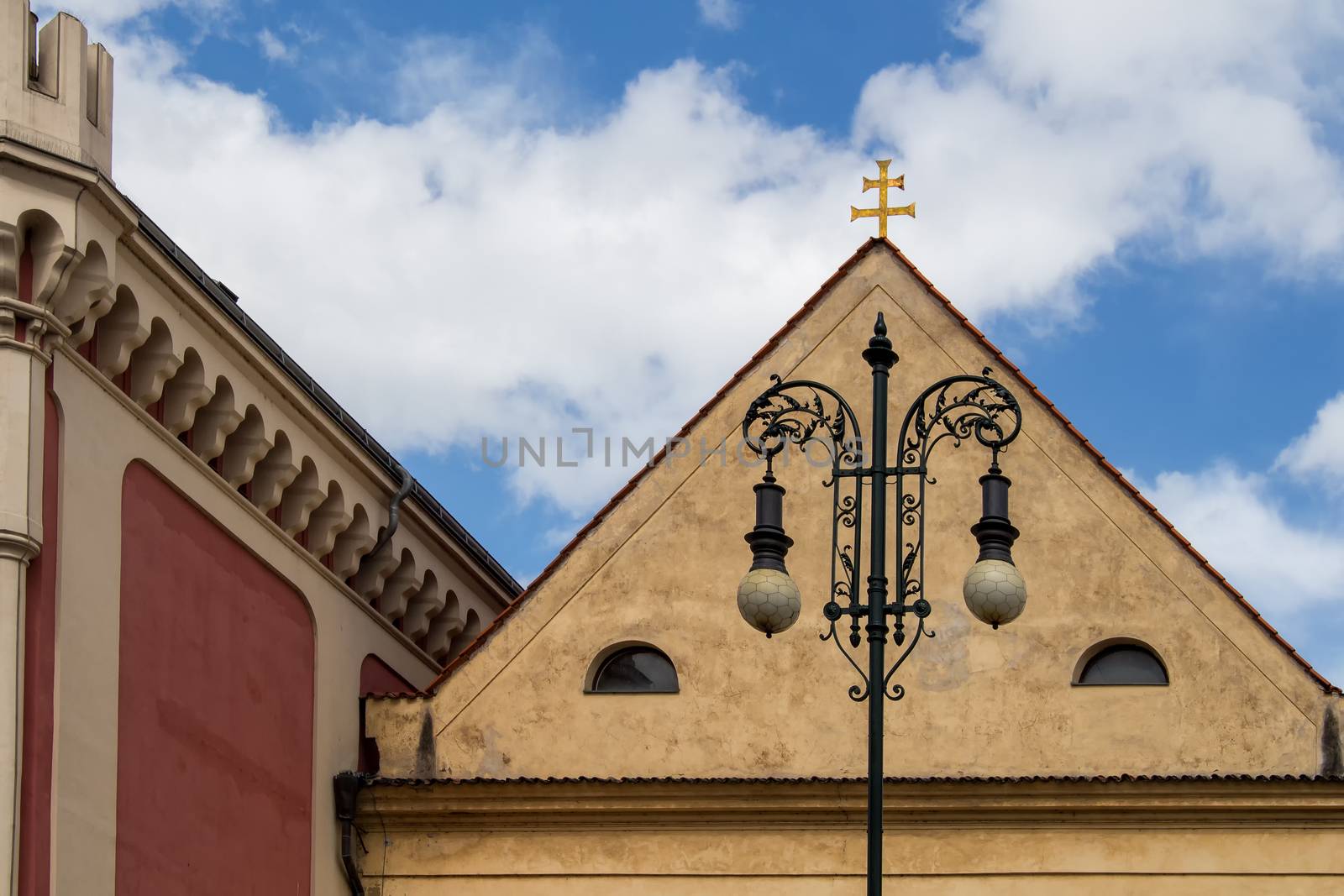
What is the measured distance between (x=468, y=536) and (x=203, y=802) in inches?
264

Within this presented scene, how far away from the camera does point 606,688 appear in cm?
2223

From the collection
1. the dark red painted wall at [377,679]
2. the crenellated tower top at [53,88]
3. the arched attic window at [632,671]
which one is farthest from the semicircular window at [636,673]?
the crenellated tower top at [53,88]

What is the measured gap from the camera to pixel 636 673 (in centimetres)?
2230

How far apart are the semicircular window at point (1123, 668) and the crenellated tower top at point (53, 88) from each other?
894 centimetres

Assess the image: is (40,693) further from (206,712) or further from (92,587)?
(206,712)

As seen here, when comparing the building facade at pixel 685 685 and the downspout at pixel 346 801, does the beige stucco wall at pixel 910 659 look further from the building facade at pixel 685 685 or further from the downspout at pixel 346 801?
the downspout at pixel 346 801

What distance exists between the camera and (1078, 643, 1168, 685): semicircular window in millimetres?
21656

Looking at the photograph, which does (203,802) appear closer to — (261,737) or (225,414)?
(261,737)

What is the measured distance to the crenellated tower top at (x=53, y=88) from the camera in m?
17.4

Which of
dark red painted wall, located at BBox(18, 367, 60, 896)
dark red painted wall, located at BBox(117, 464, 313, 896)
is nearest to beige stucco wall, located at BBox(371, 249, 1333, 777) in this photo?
dark red painted wall, located at BBox(117, 464, 313, 896)

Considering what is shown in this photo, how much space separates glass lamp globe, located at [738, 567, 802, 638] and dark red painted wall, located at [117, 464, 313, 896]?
16.4ft

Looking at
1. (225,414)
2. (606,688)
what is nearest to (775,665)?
(606,688)

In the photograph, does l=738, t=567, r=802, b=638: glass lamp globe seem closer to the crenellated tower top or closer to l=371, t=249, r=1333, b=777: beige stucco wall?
the crenellated tower top

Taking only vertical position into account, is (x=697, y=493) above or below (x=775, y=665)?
above
